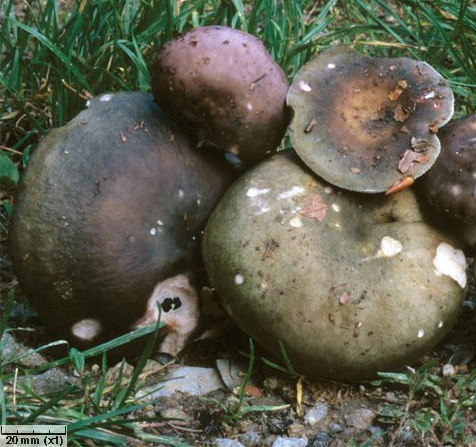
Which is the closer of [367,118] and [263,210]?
[263,210]

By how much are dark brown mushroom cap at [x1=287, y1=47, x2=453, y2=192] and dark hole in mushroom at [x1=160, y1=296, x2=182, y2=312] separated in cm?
→ 71

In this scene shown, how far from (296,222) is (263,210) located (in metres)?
0.12

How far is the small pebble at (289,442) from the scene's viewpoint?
244cm

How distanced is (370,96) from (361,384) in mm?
1065

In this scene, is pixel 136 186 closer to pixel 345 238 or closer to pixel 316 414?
pixel 345 238

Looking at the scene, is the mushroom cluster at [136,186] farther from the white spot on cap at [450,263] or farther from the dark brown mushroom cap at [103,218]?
the white spot on cap at [450,263]

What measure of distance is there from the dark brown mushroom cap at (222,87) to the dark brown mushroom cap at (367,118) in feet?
0.37

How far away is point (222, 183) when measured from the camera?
2855mm

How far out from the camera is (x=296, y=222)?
2.57 meters

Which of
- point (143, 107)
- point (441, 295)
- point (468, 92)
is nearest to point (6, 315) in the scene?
point (143, 107)

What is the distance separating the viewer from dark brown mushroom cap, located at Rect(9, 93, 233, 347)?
8.36 feet

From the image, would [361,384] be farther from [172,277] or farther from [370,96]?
[370,96]

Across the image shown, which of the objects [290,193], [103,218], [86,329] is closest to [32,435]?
[86,329]

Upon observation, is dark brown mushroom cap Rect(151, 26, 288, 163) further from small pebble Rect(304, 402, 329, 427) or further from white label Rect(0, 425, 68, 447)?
white label Rect(0, 425, 68, 447)
